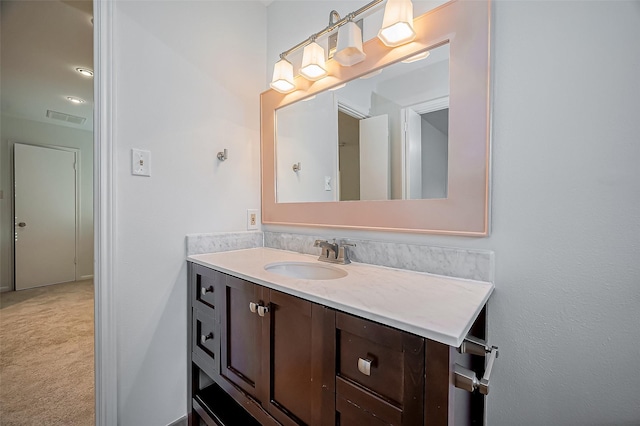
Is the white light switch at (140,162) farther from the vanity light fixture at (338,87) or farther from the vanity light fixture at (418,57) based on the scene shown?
the vanity light fixture at (418,57)

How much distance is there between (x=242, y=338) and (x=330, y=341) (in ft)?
1.63

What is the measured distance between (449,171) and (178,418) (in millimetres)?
1765

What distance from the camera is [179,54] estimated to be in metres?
1.40

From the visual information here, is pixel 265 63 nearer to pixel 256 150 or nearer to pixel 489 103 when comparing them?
pixel 256 150

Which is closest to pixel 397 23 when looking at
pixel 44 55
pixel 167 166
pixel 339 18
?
pixel 339 18

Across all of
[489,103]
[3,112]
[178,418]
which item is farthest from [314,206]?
[3,112]

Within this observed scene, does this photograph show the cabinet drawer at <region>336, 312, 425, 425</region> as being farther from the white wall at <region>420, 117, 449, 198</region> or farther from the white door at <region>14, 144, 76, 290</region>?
the white door at <region>14, 144, 76, 290</region>

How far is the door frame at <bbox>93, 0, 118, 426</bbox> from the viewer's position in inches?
45.6

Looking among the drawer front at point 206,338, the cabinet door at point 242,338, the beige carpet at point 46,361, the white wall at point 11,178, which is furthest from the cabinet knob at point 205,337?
the white wall at point 11,178

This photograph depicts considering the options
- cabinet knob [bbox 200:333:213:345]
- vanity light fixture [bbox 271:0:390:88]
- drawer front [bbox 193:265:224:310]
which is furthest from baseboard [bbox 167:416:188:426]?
vanity light fixture [bbox 271:0:390:88]

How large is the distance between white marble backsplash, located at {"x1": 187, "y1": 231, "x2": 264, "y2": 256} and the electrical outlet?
1.6 inches

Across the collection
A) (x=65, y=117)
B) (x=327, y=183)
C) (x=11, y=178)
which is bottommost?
(x=327, y=183)

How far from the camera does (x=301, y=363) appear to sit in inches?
33.3

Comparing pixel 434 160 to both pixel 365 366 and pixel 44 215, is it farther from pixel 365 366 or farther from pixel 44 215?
pixel 44 215
